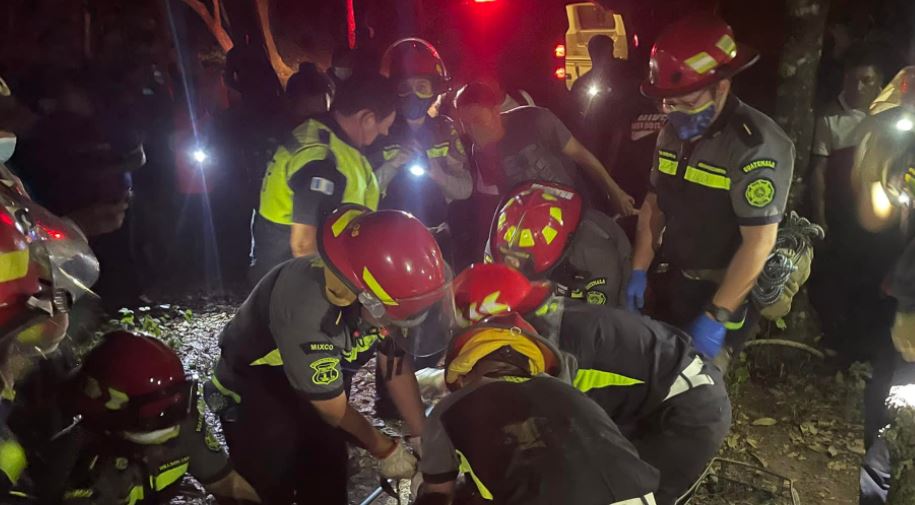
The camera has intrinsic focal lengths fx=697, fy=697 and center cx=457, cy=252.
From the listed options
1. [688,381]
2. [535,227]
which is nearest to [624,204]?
[535,227]

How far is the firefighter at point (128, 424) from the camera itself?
2301 mm

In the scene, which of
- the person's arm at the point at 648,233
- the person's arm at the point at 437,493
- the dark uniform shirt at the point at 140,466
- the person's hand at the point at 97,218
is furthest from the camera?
the person's hand at the point at 97,218

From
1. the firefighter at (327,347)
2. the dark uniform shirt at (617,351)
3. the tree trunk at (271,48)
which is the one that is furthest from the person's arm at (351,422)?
the tree trunk at (271,48)

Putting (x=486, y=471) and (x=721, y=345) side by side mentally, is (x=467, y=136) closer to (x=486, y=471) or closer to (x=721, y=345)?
(x=721, y=345)

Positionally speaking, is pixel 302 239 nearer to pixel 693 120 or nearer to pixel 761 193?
pixel 693 120

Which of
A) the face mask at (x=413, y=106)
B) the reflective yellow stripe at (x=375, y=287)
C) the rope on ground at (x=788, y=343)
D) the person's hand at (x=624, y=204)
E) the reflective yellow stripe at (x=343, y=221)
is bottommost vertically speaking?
the rope on ground at (x=788, y=343)

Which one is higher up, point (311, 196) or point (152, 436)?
point (311, 196)

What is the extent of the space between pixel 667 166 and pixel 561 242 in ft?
2.77

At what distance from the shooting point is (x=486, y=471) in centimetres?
203

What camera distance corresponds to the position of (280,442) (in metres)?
2.98

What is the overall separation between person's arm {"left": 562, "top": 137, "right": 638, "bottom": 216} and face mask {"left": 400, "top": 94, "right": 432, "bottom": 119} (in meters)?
1.02

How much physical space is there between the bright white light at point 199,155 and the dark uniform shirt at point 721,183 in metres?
5.96

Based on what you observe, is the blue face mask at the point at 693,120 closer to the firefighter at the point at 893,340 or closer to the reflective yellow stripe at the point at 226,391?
the firefighter at the point at 893,340

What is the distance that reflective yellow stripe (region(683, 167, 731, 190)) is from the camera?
3508 mm
